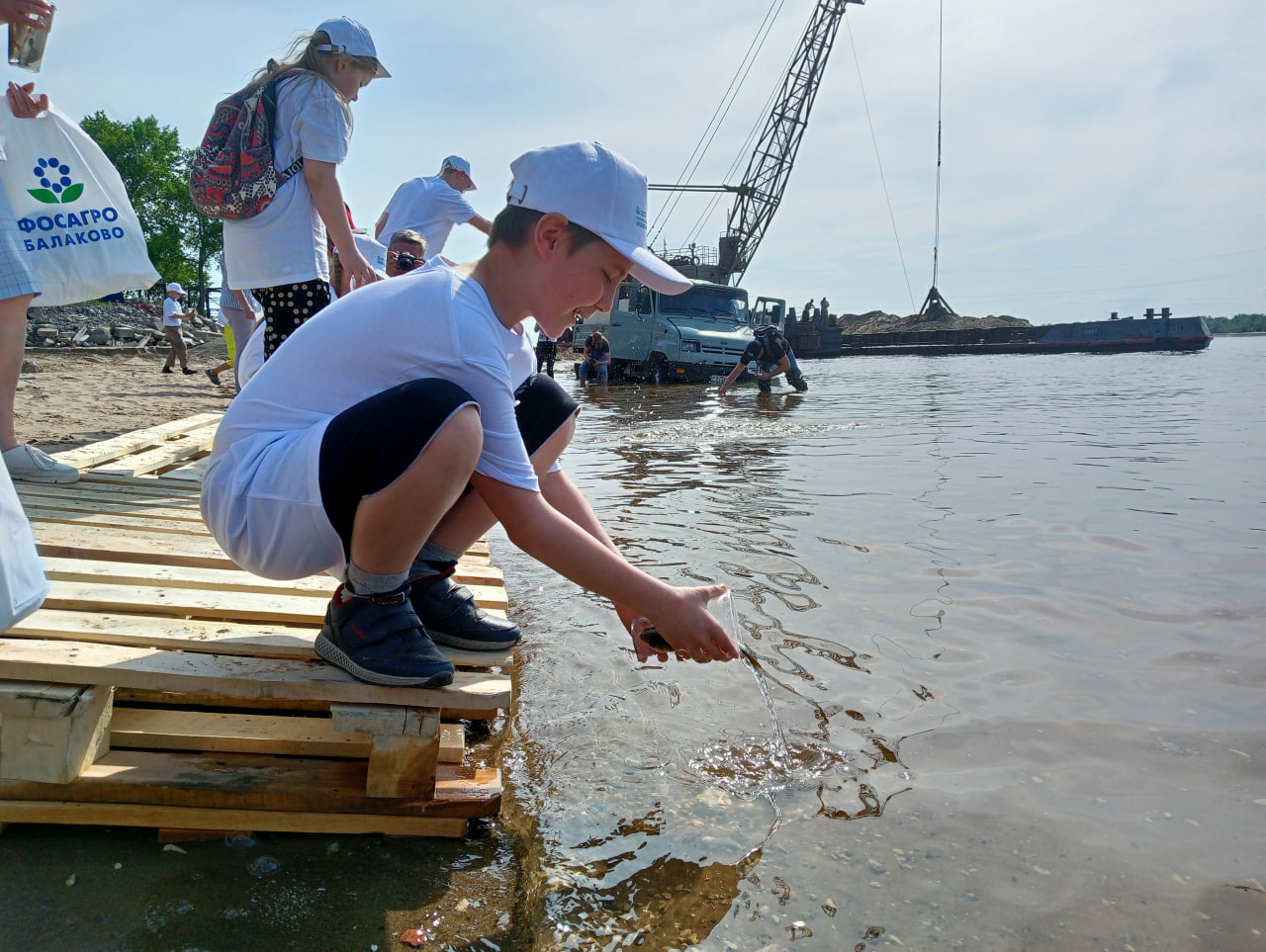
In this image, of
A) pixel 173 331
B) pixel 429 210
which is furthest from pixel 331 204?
pixel 173 331

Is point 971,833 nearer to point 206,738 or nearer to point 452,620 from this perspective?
point 452,620

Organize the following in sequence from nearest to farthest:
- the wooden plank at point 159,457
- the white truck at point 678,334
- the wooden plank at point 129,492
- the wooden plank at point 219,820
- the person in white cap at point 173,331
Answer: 1. the wooden plank at point 219,820
2. the wooden plank at point 129,492
3. the wooden plank at point 159,457
4. the person in white cap at point 173,331
5. the white truck at point 678,334

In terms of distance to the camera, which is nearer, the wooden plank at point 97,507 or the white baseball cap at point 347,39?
the wooden plank at point 97,507

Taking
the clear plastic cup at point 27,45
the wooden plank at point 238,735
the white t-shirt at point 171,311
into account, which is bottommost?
the wooden plank at point 238,735

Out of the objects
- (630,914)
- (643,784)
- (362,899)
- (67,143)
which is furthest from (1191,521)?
(67,143)

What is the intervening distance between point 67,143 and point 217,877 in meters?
3.10

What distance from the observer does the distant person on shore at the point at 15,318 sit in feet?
10.2

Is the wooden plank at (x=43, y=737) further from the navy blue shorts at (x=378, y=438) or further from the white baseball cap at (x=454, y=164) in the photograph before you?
the white baseball cap at (x=454, y=164)

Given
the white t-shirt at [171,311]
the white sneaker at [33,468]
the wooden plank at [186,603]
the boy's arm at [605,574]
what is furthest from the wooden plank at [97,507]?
the white t-shirt at [171,311]

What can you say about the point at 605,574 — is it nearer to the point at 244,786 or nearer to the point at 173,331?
the point at 244,786

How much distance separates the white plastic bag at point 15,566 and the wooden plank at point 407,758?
616mm

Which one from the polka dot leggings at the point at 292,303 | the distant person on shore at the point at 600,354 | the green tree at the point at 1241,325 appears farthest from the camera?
the green tree at the point at 1241,325

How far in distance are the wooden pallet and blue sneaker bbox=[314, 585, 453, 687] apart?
0.10 feet

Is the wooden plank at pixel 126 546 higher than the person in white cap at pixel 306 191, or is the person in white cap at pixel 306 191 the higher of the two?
the person in white cap at pixel 306 191
